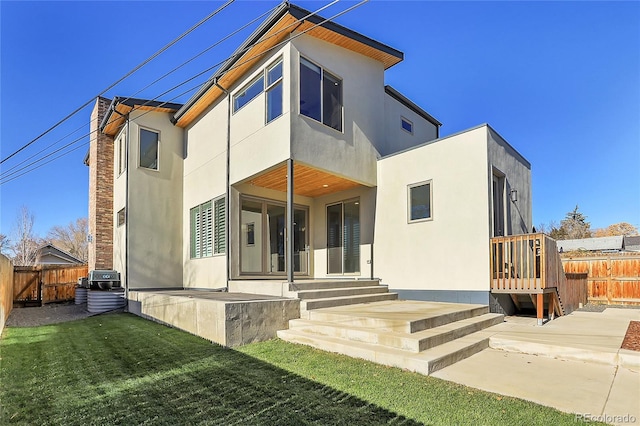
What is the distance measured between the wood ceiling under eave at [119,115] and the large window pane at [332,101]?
6115mm

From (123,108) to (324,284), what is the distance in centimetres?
853

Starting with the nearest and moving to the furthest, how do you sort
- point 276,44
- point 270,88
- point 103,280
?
point 276,44
point 270,88
point 103,280

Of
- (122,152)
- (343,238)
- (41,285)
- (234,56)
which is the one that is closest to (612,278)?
(343,238)

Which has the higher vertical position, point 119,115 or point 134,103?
point 134,103

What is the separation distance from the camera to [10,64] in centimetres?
1093

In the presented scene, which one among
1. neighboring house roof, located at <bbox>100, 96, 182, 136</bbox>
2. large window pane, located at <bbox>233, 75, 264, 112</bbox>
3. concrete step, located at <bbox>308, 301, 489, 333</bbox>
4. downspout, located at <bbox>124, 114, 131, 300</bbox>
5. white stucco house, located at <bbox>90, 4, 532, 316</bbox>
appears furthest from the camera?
neighboring house roof, located at <bbox>100, 96, 182, 136</bbox>

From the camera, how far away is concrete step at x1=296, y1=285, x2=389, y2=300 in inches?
274

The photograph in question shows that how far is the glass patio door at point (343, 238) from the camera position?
10.1m

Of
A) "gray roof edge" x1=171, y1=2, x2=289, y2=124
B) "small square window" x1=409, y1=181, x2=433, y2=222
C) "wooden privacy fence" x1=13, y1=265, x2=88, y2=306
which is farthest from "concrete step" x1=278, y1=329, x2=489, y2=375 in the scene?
"wooden privacy fence" x1=13, y1=265, x2=88, y2=306

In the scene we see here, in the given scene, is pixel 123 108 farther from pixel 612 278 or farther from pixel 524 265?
pixel 612 278

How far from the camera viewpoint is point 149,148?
38.3 feet

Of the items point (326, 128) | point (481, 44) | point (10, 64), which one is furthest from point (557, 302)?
point (10, 64)

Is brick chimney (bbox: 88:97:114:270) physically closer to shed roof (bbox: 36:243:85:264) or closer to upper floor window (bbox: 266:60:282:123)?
upper floor window (bbox: 266:60:282:123)

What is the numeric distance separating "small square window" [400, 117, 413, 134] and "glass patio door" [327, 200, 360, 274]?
139 inches
